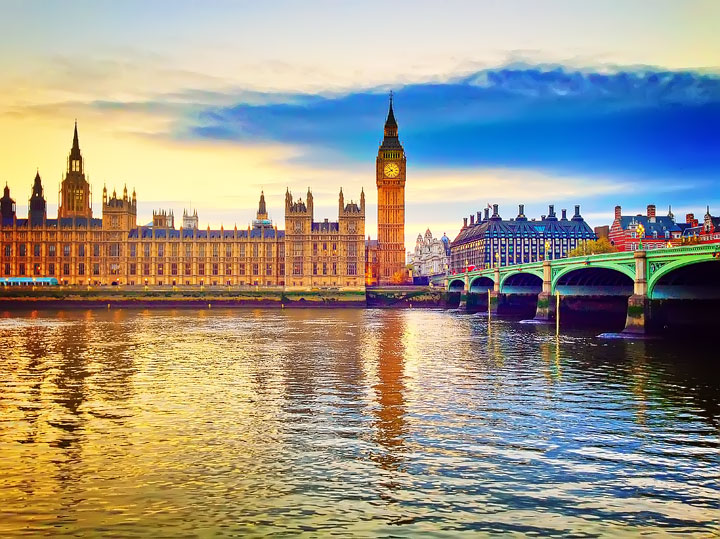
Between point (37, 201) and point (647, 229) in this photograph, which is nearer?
point (647, 229)

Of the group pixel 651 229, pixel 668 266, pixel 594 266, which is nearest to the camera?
pixel 668 266

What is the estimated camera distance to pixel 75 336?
64.5 meters

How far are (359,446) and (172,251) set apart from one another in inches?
6332

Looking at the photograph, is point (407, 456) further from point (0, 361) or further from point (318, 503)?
point (0, 361)

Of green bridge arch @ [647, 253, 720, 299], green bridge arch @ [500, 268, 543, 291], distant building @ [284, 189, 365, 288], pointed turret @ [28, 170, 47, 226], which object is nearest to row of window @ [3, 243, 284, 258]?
distant building @ [284, 189, 365, 288]

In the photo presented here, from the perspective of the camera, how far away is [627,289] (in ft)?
264

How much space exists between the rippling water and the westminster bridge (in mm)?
14894

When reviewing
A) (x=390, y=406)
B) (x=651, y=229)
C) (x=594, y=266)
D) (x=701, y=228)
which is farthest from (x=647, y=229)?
(x=390, y=406)

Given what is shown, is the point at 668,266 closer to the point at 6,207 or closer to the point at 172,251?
the point at 172,251

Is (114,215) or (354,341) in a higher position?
(114,215)

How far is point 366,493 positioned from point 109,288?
464ft

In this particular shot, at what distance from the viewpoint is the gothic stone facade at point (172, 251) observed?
17250 centimetres

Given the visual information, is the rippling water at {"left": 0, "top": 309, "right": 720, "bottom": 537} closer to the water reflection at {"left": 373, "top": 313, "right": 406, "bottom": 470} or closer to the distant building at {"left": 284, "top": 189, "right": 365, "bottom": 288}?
the water reflection at {"left": 373, "top": 313, "right": 406, "bottom": 470}

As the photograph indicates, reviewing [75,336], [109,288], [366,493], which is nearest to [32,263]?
[109,288]
